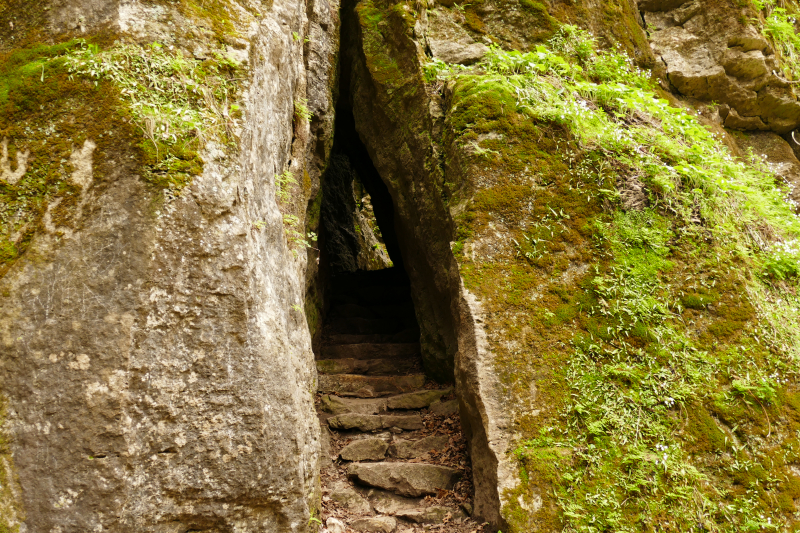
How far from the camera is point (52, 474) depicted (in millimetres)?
2842

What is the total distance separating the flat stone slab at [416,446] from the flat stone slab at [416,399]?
0.76 m

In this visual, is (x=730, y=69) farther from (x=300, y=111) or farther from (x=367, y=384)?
(x=367, y=384)

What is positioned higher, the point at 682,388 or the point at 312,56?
the point at 312,56

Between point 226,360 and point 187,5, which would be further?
point 187,5

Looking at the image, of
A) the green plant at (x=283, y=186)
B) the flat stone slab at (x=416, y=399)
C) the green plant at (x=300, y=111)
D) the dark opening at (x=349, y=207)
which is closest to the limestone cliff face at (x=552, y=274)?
the flat stone slab at (x=416, y=399)

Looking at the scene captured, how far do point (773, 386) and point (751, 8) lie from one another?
7.66 m

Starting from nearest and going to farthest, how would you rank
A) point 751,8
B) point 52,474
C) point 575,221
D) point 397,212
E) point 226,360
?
point 52,474, point 226,360, point 575,221, point 397,212, point 751,8

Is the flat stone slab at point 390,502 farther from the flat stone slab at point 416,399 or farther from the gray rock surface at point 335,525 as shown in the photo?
the flat stone slab at point 416,399

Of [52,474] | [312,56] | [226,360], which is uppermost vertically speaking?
[312,56]

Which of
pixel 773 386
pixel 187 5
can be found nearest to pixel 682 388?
pixel 773 386

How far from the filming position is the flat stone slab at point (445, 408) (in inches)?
242

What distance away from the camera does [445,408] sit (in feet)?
20.5

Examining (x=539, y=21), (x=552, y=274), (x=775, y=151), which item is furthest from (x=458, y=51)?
(x=775, y=151)

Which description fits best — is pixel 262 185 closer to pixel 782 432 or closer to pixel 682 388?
pixel 682 388
